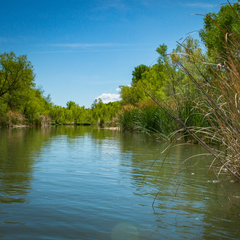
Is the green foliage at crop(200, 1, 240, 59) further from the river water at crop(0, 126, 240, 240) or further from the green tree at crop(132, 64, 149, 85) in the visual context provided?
the green tree at crop(132, 64, 149, 85)

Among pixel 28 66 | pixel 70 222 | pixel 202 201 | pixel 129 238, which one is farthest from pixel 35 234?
pixel 28 66

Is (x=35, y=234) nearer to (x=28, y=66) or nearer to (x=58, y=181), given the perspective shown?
(x=58, y=181)

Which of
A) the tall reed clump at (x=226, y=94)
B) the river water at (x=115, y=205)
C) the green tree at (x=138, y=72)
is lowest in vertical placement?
the river water at (x=115, y=205)

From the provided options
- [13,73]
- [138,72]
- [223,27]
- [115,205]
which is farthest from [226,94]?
[138,72]

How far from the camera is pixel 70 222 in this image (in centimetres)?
215

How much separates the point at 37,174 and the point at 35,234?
7.17 ft

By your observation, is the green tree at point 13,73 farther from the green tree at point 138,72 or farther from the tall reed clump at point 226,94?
the tall reed clump at point 226,94

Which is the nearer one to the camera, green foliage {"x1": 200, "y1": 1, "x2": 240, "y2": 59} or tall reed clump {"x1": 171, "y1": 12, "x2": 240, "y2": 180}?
tall reed clump {"x1": 171, "y1": 12, "x2": 240, "y2": 180}

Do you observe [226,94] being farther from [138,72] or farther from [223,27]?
[138,72]

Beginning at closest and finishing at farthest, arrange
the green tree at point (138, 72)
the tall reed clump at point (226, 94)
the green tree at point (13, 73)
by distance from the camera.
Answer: the tall reed clump at point (226, 94), the green tree at point (13, 73), the green tree at point (138, 72)

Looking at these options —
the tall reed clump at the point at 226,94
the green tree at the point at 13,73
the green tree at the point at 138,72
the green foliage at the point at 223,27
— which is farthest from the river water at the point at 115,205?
the green tree at the point at 138,72

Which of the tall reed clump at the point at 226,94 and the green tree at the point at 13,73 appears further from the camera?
the green tree at the point at 13,73

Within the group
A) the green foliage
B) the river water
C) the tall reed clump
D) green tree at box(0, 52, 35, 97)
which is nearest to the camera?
the river water

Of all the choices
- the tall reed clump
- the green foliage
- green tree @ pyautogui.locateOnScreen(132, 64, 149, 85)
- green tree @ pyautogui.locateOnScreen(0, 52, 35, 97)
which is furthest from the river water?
green tree @ pyautogui.locateOnScreen(132, 64, 149, 85)
